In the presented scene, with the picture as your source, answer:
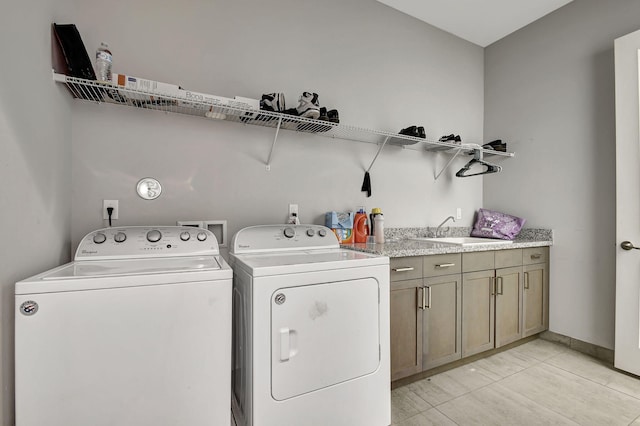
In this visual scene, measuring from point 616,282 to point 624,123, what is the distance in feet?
3.74

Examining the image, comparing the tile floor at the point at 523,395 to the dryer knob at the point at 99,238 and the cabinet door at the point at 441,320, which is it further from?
the dryer knob at the point at 99,238

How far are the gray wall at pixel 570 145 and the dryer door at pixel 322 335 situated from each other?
213cm

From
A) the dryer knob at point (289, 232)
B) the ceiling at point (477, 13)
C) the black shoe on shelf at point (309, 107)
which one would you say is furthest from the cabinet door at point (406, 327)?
the ceiling at point (477, 13)

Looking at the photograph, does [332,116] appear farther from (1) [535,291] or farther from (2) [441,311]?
(1) [535,291]

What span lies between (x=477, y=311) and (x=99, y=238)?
2418mm

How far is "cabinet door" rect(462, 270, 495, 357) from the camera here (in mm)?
2127

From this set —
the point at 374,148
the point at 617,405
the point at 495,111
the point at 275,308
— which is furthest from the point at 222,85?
the point at 617,405

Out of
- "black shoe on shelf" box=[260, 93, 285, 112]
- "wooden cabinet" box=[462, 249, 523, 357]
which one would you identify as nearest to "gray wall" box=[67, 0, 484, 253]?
"black shoe on shelf" box=[260, 93, 285, 112]

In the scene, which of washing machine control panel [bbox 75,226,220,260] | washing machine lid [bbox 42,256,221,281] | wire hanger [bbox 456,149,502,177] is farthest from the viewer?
wire hanger [bbox 456,149,502,177]

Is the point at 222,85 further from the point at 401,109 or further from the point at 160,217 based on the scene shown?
the point at 401,109

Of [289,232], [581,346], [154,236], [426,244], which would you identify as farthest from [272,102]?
[581,346]

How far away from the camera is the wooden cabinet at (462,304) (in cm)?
185

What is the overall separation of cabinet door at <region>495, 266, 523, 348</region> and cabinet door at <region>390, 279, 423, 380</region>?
84 cm

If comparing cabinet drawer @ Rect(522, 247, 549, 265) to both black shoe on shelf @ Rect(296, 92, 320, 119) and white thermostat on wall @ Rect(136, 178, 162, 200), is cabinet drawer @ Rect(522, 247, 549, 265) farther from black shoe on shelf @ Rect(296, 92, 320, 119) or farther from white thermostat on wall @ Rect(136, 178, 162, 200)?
white thermostat on wall @ Rect(136, 178, 162, 200)
